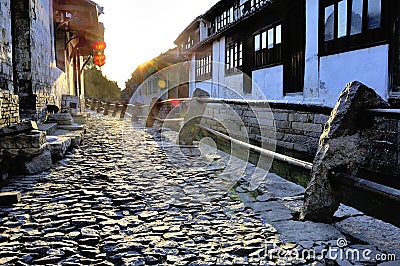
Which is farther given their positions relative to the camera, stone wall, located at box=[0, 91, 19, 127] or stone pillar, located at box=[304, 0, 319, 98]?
stone pillar, located at box=[304, 0, 319, 98]

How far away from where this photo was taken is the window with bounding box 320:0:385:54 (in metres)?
7.98

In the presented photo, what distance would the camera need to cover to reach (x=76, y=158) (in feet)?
21.2

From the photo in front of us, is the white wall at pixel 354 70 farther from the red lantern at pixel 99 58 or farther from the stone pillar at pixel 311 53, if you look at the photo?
the red lantern at pixel 99 58

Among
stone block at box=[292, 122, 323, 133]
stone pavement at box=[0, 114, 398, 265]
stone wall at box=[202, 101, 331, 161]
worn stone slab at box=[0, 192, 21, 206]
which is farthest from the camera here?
stone wall at box=[202, 101, 331, 161]

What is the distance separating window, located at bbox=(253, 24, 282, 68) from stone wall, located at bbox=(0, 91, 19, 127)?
32.5ft

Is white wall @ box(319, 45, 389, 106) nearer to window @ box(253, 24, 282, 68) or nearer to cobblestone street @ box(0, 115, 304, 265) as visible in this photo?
window @ box(253, 24, 282, 68)

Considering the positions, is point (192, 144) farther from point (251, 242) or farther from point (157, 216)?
point (251, 242)

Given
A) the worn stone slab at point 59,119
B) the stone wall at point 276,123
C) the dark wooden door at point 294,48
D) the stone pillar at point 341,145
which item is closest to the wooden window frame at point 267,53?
the dark wooden door at point 294,48

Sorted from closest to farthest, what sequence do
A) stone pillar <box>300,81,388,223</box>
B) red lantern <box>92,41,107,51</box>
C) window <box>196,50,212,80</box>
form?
stone pillar <box>300,81,388,223</box>
red lantern <box>92,41,107,51</box>
window <box>196,50,212,80</box>

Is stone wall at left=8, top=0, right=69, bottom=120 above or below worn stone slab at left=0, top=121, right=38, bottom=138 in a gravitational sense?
above

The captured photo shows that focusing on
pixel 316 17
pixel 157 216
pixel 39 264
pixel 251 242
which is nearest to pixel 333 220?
pixel 251 242

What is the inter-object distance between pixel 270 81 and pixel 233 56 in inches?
182

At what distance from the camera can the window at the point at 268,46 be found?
42.4 ft

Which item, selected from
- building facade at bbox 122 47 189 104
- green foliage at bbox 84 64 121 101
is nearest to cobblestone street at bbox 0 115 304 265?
building facade at bbox 122 47 189 104
